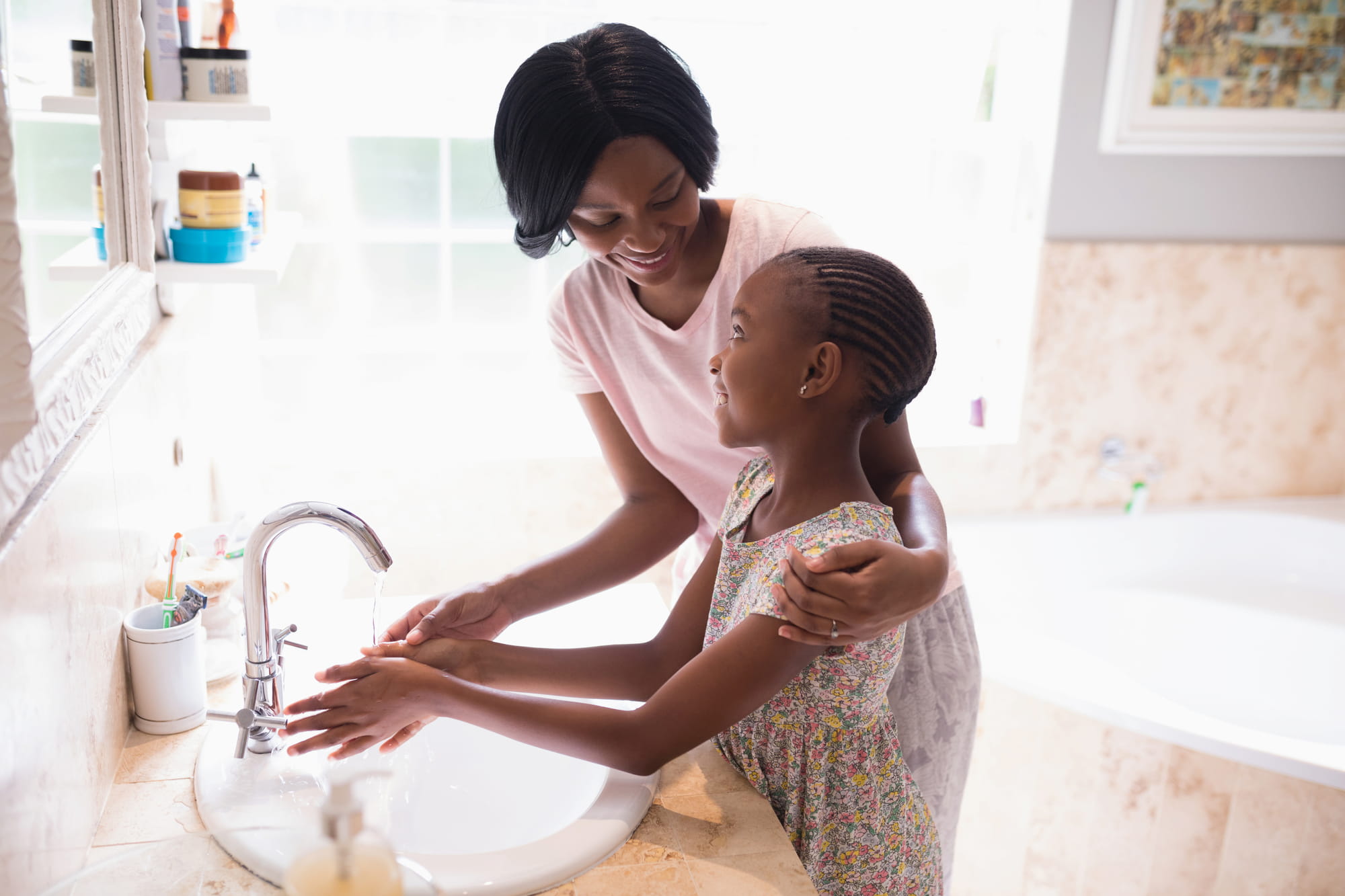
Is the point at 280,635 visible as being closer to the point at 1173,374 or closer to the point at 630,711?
the point at 630,711

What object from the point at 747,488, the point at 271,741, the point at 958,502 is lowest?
the point at 958,502

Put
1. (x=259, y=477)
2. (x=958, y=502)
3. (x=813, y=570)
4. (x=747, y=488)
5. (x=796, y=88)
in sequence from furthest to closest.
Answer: (x=958, y=502), (x=796, y=88), (x=259, y=477), (x=747, y=488), (x=813, y=570)

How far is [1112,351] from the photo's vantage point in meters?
2.80

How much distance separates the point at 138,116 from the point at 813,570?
991 millimetres

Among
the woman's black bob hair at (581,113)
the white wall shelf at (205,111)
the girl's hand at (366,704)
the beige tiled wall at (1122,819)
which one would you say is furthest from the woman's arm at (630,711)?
the beige tiled wall at (1122,819)

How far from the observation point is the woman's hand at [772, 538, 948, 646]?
906 mm

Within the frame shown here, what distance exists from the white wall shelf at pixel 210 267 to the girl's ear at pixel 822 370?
692 millimetres

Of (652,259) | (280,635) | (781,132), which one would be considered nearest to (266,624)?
(280,635)

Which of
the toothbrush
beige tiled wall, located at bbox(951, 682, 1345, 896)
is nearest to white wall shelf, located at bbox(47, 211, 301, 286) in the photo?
the toothbrush

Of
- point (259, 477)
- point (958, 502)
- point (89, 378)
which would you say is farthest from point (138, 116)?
point (958, 502)

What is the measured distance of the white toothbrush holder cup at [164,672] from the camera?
1.05 metres

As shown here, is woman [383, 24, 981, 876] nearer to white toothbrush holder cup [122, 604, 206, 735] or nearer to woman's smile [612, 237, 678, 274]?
woman's smile [612, 237, 678, 274]

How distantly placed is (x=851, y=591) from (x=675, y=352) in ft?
1.57

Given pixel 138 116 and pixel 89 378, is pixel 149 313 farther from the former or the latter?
pixel 89 378
